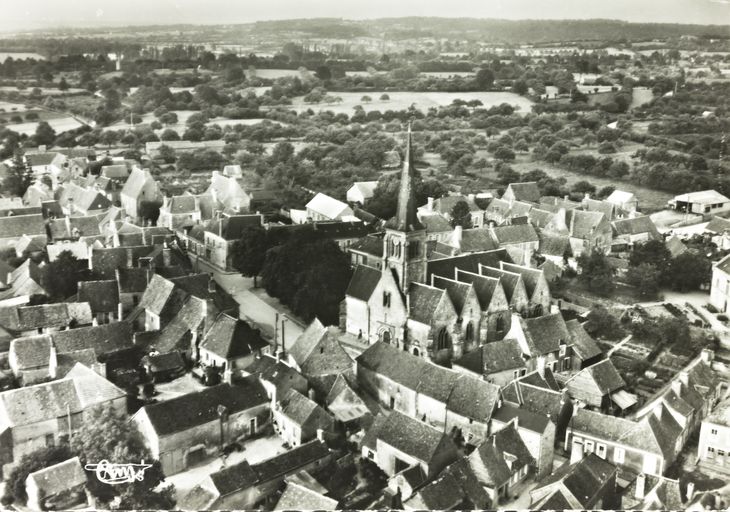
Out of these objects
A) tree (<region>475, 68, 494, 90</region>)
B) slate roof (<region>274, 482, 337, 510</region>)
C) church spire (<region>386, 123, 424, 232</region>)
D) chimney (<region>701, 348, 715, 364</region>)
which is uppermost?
tree (<region>475, 68, 494, 90</region>)

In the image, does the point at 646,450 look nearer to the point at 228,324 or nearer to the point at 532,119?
the point at 228,324

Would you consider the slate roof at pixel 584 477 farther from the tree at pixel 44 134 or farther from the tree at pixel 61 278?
the tree at pixel 44 134

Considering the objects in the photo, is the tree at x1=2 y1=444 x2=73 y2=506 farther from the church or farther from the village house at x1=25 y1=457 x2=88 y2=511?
the church

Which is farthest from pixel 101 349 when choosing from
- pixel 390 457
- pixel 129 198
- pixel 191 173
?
pixel 191 173

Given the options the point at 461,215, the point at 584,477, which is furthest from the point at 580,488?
the point at 461,215

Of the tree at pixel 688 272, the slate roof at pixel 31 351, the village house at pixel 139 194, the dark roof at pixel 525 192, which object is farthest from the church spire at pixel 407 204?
the village house at pixel 139 194

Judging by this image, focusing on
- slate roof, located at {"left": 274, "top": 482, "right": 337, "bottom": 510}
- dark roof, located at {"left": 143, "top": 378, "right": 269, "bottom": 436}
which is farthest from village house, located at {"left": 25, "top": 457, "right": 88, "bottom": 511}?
slate roof, located at {"left": 274, "top": 482, "right": 337, "bottom": 510}
